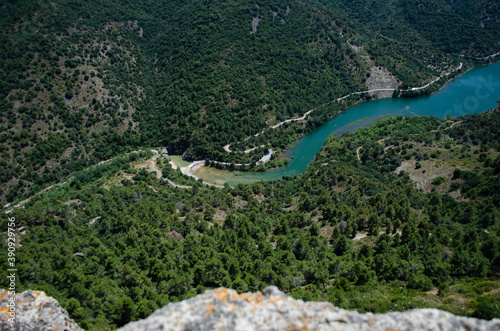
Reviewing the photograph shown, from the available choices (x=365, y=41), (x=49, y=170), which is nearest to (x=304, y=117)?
(x=365, y=41)

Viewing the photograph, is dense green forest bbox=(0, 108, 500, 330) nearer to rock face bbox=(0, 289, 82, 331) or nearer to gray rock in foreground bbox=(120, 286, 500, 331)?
rock face bbox=(0, 289, 82, 331)

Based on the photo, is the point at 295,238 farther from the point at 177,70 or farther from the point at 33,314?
the point at 177,70

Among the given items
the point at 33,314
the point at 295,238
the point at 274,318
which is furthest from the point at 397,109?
the point at 33,314

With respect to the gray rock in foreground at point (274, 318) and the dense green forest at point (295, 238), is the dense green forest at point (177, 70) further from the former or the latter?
the gray rock in foreground at point (274, 318)

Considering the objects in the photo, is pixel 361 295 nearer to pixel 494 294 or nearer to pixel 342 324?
pixel 494 294

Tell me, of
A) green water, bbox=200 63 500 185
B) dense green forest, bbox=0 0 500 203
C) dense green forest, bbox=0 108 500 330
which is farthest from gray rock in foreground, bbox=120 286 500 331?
dense green forest, bbox=0 0 500 203

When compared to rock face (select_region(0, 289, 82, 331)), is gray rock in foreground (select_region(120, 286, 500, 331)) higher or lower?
higher
